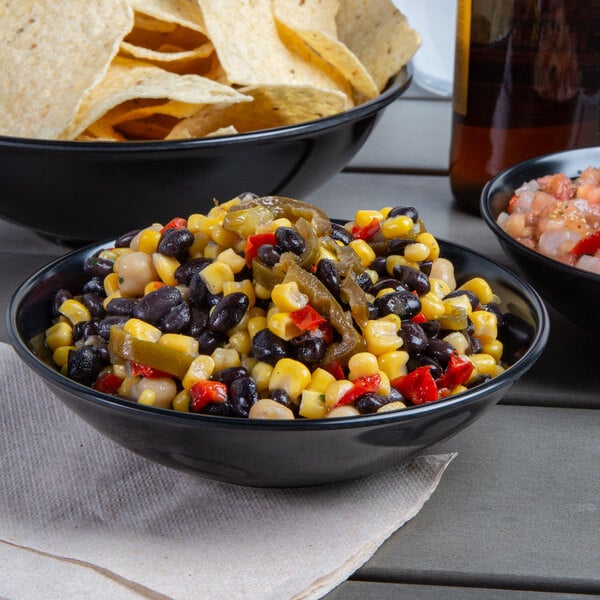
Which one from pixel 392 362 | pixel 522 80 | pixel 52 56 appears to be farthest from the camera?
pixel 522 80

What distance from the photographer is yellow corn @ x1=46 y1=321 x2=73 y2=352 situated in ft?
4.73

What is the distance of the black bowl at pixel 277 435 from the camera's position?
115 centimetres

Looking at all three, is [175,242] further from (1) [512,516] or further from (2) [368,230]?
(1) [512,516]

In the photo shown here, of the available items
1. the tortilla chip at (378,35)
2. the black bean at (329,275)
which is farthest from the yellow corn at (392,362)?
the tortilla chip at (378,35)

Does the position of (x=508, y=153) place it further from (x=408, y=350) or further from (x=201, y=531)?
(x=201, y=531)

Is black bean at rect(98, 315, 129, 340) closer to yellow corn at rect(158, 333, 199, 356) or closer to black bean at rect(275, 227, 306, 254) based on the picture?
yellow corn at rect(158, 333, 199, 356)

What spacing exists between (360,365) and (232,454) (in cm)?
19

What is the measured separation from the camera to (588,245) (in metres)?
1.65

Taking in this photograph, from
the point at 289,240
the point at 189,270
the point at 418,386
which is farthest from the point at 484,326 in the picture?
the point at 189,270

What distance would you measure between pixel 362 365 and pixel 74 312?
477mm

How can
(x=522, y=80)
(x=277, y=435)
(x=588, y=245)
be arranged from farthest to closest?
1. (x=522, y=80)
2. (x=588, y=245)
3. (x=277, y=435)

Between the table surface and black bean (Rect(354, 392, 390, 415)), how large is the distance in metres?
0.19

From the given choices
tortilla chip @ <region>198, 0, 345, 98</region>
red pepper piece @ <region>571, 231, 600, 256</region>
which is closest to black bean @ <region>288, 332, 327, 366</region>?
red pepper piece @ <region>571, 231, 600, 256</region>

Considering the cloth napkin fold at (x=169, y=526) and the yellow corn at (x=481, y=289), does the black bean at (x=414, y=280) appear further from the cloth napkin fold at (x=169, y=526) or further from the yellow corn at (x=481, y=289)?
the cloth napkin fold at (x=169, y=526)
